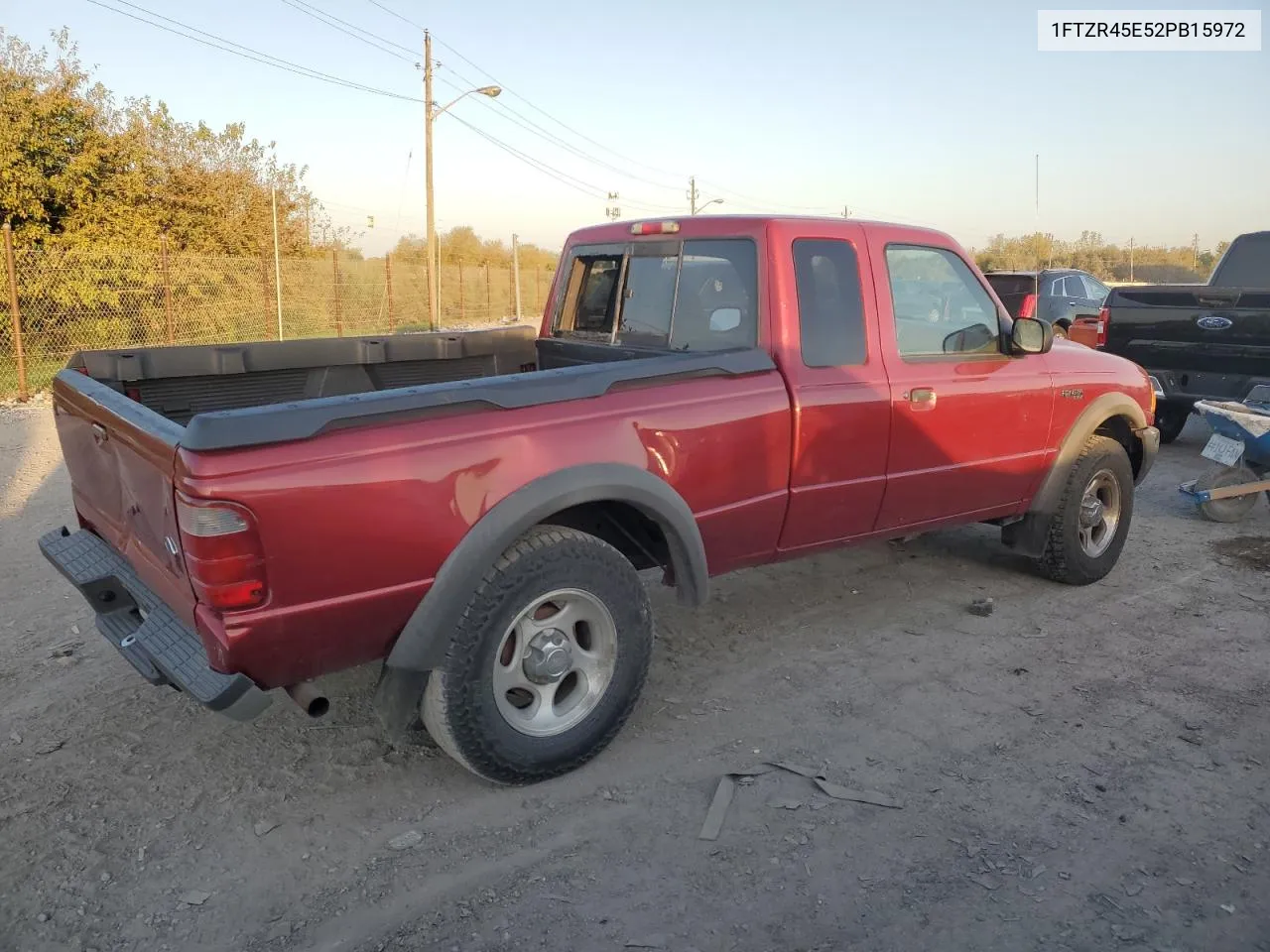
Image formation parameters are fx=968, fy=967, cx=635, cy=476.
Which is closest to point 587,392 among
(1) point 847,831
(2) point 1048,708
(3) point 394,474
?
(3) point 394,474

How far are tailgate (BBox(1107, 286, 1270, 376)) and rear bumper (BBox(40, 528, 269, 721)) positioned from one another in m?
8.04

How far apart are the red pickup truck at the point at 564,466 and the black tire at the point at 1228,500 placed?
6.20 ft

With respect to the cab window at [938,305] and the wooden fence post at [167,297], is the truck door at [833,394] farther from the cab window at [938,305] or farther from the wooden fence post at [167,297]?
the wooden fence post at [167,297]

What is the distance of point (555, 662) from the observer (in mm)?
3322

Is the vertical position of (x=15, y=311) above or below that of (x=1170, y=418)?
above

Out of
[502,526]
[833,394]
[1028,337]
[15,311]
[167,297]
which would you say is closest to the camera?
[502,526]

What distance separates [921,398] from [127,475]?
126 inches

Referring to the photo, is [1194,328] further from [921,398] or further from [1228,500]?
[921,398]

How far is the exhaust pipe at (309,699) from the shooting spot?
286 cm

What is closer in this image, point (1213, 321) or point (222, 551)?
point (222, 551)

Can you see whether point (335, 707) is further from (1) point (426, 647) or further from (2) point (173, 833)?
(1) point (426, 647)

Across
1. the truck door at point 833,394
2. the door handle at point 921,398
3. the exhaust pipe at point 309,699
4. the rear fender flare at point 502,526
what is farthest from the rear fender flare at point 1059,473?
the exhaust pipe at point 309,699

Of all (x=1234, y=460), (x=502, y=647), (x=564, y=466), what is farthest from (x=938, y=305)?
(x=1234, y=460)

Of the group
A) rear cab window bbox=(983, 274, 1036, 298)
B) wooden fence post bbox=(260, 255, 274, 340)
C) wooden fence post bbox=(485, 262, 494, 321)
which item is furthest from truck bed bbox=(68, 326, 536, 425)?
wooden fence post bbox=(485, 262, 494, 321)
